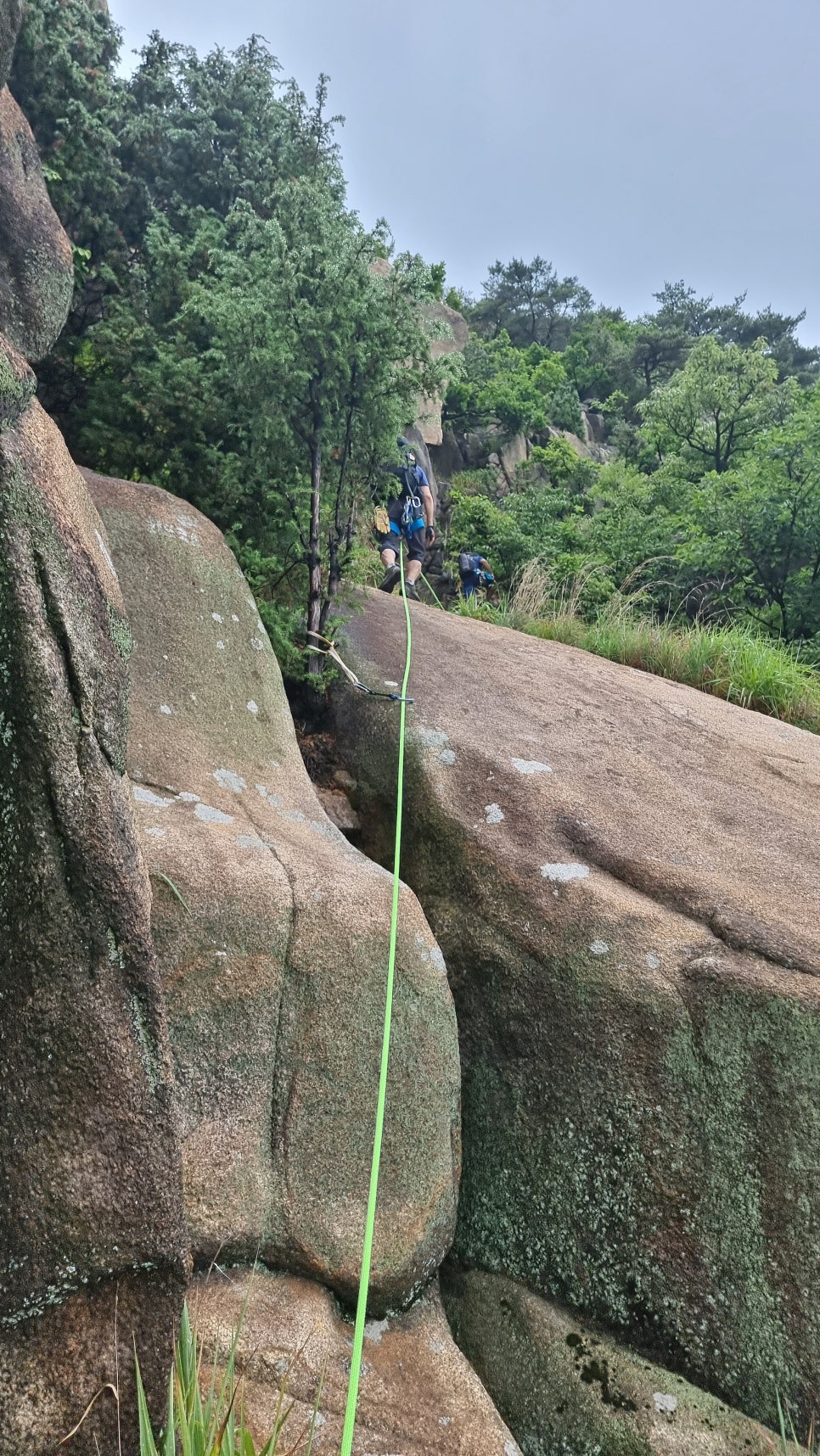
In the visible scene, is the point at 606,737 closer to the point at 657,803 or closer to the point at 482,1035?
the point at 657,803

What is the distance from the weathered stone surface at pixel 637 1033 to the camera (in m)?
2.88

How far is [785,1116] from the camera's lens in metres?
2.95

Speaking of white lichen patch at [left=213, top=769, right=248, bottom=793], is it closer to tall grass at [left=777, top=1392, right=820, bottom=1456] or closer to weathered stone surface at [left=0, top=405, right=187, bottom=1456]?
weathered stone surface at [left=0, top=405, right=187, bottom=1456]

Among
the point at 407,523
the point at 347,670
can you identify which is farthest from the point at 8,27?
the point at 407,523

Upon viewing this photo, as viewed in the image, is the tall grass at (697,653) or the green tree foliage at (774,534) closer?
the tall grass at (697,653)

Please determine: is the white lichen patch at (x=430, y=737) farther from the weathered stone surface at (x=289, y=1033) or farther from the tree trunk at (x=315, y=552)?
the tree trunk at (x=315, y=552)

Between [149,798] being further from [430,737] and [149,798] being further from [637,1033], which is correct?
[637,1033]

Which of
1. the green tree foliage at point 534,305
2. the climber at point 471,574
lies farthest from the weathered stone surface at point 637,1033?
the green tree foliage at point 534,305

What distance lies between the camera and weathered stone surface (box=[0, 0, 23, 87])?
12.8 feet

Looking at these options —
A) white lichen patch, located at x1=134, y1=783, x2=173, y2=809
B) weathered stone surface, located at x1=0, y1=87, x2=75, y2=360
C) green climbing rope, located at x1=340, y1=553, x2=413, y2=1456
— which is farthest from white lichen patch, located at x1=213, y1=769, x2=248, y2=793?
weathered stone surface, located at x1=0, y1=87, x2=75, y2=360

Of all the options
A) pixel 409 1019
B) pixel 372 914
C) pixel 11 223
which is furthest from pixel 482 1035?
pixel 11 223

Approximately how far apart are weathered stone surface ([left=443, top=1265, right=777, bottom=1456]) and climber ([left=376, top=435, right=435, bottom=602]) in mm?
6066

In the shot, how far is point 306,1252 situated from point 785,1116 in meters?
1.68

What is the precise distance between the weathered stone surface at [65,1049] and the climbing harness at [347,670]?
2747 millimetres
